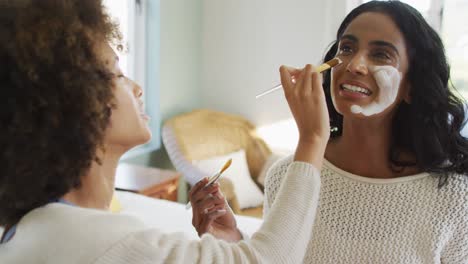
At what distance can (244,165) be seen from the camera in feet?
10.1

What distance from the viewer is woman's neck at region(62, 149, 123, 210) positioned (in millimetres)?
756

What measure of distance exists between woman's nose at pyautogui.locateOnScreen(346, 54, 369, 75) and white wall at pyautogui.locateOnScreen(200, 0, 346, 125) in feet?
6.73

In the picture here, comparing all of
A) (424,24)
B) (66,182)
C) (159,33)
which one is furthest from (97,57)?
(159,33)

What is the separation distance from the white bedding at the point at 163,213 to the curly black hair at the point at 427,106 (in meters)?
1.07

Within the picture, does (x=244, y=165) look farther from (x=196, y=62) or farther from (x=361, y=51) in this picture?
(x=361, y=51)

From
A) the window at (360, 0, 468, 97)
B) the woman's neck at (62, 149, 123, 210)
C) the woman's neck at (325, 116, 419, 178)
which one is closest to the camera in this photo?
the woman's neck at (62, 149, 123, 210)

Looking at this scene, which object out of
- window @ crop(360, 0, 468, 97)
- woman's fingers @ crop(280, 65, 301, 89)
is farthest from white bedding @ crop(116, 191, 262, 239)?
window @ crop(360, 0, 468, 97)

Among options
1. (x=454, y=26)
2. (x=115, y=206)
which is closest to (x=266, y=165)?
(x=115, y=206)

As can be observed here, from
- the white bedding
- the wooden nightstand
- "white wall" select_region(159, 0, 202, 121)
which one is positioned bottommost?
the wooden nightstand

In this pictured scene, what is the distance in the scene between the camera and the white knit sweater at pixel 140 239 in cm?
61

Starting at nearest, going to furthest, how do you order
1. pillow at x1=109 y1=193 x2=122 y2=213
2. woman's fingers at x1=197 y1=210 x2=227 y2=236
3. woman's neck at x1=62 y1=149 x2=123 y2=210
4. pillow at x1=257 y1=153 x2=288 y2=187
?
1. woman's neck at x1=62 y1=149 x2=123 y2=210
2. woman's fingers at x1=197 y1=210 x2=227 y2=236
3. pillow at x1=109 y1=193 x2=122 y2=213
4. pillow at x1=257 y1=153 x2=288 y2=187

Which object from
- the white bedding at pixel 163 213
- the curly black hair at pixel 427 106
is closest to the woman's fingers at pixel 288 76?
the curly black hair at pixel 427 106

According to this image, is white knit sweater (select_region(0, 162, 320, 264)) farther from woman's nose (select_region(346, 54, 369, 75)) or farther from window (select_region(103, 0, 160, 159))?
window (select_region(103, 0, 160, 159))

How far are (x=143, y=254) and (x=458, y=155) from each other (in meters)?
0.72
